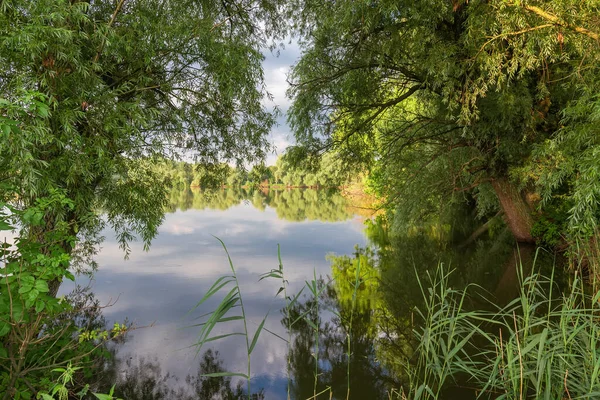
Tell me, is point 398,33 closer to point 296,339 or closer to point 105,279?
point 296,339

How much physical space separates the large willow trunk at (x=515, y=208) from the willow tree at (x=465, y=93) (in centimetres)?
4

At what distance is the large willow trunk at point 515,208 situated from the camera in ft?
33.4

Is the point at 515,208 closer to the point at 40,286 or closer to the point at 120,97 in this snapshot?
the point at 120,97

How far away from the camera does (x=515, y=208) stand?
34.9ft

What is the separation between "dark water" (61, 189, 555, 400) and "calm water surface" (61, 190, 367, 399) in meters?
0.03

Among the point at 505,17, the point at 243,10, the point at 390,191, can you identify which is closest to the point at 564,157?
the point at 505,17

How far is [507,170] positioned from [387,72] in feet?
12.9

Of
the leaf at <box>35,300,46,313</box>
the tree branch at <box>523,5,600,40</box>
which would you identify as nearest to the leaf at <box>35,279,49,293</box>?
the leaf at <box>35,300,46,313</box>

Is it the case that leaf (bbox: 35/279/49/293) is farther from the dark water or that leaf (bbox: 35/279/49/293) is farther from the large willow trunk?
the large willow trunk

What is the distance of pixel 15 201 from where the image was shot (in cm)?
426

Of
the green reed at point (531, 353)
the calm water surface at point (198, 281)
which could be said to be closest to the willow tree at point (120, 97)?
the calm water surface at point (198, 281)

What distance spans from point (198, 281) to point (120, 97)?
4634mm

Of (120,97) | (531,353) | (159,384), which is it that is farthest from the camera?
(120,97)

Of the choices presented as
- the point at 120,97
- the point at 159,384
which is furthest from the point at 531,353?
the point at 120,97
